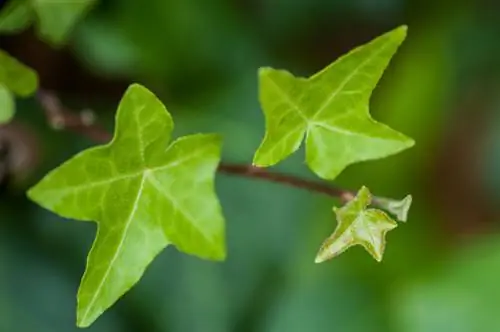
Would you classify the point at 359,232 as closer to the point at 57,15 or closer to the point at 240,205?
the point at 57,15

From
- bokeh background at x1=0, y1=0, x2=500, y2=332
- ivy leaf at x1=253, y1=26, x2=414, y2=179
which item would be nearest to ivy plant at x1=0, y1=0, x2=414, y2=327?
ivy leaf at x1=253, y1=26, x2=414, y2=179

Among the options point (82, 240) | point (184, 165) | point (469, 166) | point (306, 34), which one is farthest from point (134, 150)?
point (469, 166)

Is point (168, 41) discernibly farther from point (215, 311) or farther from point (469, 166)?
point (469, 166)

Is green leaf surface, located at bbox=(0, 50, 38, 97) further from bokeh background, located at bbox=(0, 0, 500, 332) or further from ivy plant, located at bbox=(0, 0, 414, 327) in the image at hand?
bokeh background, located at bbox=(0, 0, 500, 332)

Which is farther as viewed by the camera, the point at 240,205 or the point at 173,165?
the point at 240,205

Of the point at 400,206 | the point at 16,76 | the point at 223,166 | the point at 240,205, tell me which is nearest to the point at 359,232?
the point at 400,206

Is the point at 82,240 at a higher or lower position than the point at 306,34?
lower
